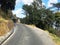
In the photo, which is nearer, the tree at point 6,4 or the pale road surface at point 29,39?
the pale road surface at point 29,39

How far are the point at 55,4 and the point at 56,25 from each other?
8520 mm

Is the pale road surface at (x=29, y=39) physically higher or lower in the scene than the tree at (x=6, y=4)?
lower

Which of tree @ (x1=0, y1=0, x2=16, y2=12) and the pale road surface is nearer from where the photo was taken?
the pale road surface

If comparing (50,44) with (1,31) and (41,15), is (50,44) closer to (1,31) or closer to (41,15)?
(1,31)

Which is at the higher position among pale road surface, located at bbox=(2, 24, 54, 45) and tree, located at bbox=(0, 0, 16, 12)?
tree, located at bbox=(0, 0, 16, 12)

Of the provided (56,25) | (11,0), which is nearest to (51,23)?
(56,25)

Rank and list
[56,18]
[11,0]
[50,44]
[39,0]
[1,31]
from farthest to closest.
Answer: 1. [39,0]
2. [56,18]
3. [11,0]
4. [1,31]
5. [50,44]

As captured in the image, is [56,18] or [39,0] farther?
[39,0]

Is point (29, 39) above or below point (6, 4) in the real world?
below

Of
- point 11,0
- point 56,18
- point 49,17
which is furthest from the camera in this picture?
point 49,17

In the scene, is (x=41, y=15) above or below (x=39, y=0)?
below

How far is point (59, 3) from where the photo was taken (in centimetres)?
8912

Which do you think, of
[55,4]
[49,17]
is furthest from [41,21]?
[55,4]

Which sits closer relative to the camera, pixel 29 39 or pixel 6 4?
pixel 29 39
